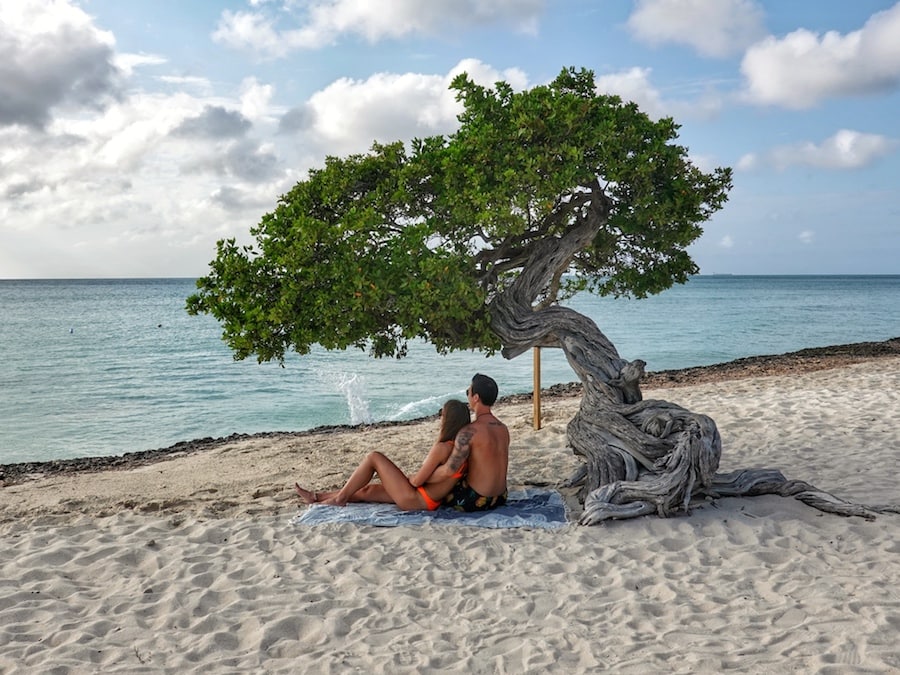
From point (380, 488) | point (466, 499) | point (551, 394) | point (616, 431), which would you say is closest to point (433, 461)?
point (466, 499)

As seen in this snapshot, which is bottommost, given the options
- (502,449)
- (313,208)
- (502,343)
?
→ (502,449)

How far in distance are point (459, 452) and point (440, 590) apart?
5.40 feet

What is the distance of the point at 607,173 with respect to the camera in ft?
24.4

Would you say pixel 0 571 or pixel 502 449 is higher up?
pixel 502 449

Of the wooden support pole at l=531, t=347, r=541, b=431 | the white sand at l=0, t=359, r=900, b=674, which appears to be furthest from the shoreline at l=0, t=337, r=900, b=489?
the wooden support pole at l=531, t=347, r=541, b=431

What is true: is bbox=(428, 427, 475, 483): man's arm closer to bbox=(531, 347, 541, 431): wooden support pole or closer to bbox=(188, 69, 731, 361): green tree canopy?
bbox=(188, 69, 731, 361): green tree canopy

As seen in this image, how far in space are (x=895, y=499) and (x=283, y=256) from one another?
6467 millimetres

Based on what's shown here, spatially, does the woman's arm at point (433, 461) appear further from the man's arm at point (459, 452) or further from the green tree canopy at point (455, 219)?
the green tree canopy at point (455, 219)

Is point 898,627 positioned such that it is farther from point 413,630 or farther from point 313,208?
point 313,208

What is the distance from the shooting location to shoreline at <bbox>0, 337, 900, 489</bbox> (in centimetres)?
1205

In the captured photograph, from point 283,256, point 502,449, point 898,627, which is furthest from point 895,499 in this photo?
point 283,256

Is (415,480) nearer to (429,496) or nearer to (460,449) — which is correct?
(429,496)

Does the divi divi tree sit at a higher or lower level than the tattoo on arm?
higher

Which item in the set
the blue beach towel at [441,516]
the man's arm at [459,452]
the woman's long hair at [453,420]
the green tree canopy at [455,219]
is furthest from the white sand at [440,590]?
the green tree canopy at [455,219]
